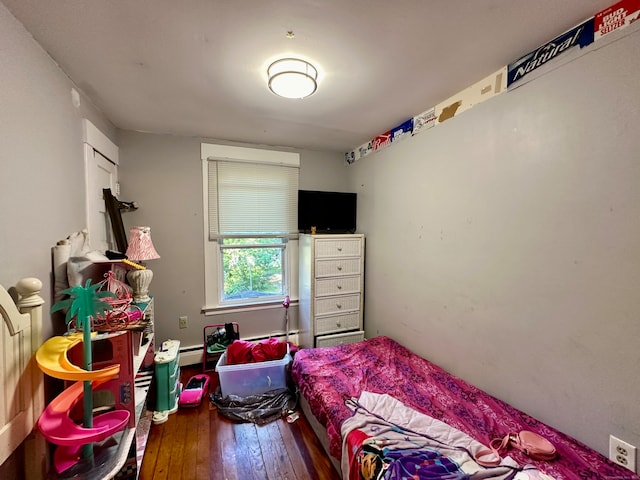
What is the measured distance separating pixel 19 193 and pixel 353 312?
2742 mm

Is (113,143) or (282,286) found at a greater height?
(113,143)

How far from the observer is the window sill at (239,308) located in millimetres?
2941

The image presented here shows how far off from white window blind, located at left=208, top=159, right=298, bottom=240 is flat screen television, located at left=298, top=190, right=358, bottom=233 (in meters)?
0.18

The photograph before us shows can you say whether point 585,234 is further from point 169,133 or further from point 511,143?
point 169,133

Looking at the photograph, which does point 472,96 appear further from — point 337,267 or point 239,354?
point 239,354

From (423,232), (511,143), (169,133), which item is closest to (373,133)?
(423,232)

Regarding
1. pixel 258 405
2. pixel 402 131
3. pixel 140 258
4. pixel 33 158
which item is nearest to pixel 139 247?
pixel 140 258

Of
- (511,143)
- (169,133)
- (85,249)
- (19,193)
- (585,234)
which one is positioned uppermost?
(169,133)

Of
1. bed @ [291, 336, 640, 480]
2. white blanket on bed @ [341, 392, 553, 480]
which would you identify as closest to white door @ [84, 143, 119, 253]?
bed @ [291, 336, 640, 480]

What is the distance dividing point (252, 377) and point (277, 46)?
2.39 m

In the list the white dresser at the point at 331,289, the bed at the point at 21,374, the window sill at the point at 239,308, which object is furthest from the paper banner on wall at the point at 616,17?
the window sill at the point at 239,308

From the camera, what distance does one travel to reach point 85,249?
1758 millimetres

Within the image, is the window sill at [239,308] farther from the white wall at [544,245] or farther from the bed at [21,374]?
the bed at [21,374]

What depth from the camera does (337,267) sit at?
9.77ft
